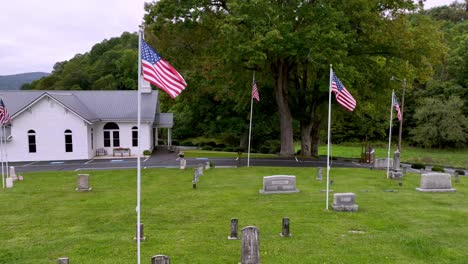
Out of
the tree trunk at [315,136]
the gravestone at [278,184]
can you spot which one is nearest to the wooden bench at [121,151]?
the tree trunk at [315,136]

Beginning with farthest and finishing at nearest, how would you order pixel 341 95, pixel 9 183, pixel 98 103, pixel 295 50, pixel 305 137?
pixel 98 103
pixel 305 137
pixel 295 50
pixel 9 183
pixel 341 95

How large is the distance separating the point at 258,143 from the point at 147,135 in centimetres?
1836

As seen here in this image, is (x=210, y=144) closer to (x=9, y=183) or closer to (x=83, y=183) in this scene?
(x=9, y=183)

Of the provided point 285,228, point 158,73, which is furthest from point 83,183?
point 158,73

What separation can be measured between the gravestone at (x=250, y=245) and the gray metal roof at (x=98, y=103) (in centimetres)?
2866

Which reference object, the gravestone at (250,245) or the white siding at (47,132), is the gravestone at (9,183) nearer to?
the white siding at (47,132)

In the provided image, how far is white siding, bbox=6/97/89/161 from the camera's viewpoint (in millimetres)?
33469

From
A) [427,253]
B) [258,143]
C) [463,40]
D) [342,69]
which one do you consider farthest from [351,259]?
[463,40]

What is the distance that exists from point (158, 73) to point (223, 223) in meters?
6.03

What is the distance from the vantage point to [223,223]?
12578 mm

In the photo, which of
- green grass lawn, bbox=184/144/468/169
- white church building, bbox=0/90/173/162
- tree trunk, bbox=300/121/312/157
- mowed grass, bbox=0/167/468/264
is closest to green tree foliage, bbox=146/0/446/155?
tree trunk, bbox=300/121/312/157

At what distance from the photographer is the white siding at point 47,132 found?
33.5 metres

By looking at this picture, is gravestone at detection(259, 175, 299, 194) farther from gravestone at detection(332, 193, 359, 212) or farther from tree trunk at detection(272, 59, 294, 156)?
tree trunk at detection(272, 59, 294, 156)

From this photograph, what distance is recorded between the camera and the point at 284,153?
3556 centimetres
